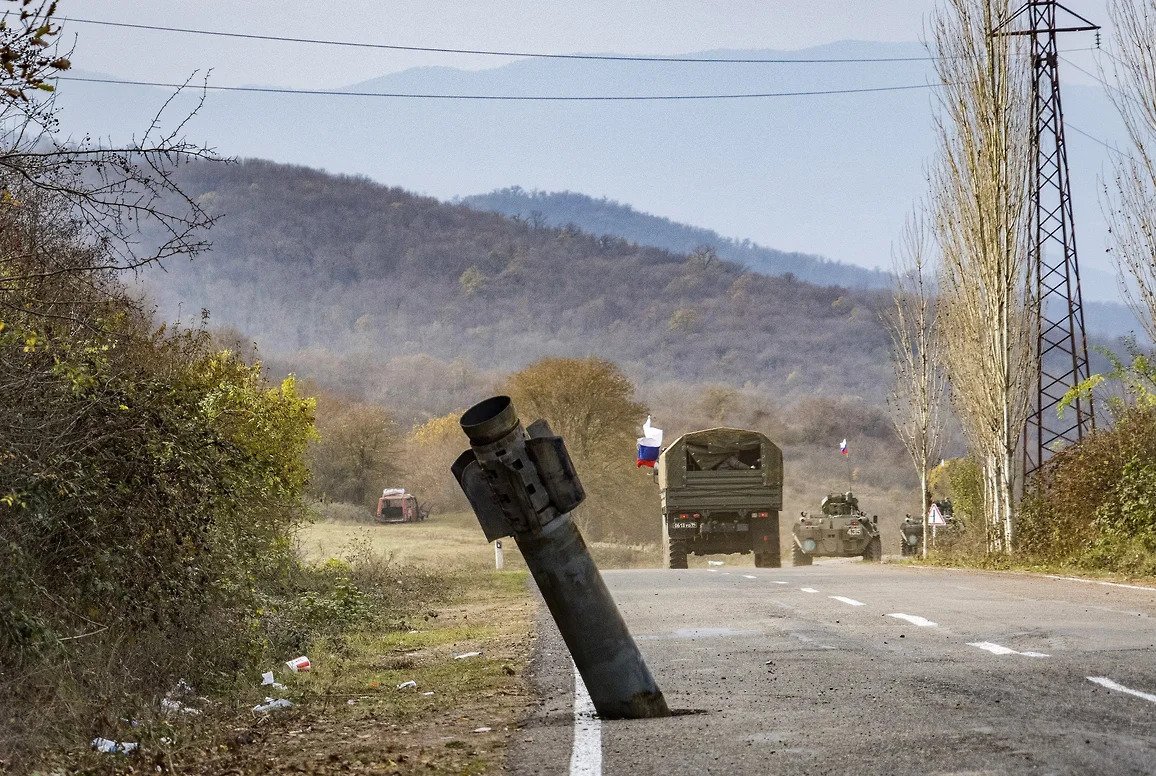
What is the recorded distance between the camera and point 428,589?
2745 cm

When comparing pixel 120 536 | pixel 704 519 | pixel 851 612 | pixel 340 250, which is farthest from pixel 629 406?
pixel 340 250

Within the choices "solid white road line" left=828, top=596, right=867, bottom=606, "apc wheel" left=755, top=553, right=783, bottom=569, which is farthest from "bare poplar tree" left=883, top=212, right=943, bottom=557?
"solid white road line" left=828, top=596, right=867, bottom=606

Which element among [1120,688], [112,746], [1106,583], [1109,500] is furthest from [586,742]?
[1109,500]

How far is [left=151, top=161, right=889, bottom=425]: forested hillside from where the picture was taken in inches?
6639

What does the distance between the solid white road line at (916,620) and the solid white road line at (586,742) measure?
5.18 meters

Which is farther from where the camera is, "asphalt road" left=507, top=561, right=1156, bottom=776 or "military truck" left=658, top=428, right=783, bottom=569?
"military truck" left=658, top=428, right=783, bottom=569

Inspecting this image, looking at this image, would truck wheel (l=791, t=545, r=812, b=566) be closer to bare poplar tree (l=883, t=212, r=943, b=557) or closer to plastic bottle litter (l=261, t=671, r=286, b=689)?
bare poplar tree (l=883, t=212, r=943, b=557)

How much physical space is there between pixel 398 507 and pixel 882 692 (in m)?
76.7

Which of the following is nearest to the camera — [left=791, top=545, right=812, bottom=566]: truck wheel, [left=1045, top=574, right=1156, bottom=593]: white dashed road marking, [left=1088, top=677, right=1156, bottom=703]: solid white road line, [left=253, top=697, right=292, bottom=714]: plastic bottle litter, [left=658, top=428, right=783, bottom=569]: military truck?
[left=1088, top=677, right=1156, bottom=703]: solid white road line

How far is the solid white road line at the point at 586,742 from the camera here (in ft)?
22.1

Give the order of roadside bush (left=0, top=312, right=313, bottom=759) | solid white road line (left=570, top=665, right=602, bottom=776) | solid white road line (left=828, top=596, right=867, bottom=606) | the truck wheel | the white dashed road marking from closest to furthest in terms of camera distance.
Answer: solid white road line (left=570, top=665, right=602, bottom=776)
roadside bush (left=0, top=312, right=313, bottom=759)
solid white road line (left=828, top=596, right=867, bottom=606)
the white dashed road marking
the truck wheel

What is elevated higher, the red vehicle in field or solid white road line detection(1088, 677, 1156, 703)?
the red vehicle in field

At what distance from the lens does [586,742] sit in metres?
7.61

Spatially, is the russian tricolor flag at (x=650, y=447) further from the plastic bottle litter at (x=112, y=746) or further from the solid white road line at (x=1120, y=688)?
the plastic bottle litter at (x=112, y=746)
